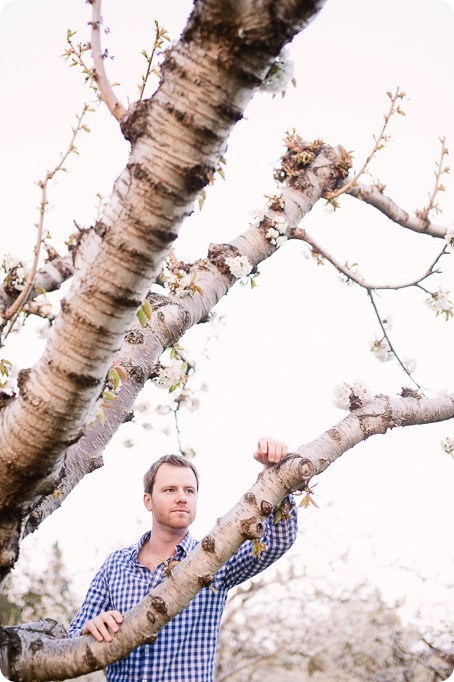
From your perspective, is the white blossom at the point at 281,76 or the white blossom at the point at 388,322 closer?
the white blossom at the point at 281,76

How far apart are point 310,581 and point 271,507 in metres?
4.93

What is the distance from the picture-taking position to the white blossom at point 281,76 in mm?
1321

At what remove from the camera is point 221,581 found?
2.31 metres

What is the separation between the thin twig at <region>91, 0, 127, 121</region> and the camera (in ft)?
4.63

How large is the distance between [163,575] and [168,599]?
62 centimetres

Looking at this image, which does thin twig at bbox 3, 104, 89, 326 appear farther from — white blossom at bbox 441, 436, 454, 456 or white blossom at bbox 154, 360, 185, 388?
white blossom at bbox 441, 436, 454, 456

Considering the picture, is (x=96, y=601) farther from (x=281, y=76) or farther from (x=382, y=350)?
(x=382, y=350)

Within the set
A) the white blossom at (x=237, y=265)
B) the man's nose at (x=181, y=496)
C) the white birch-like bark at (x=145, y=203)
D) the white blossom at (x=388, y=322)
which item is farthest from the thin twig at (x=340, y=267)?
the white birch-like bark at (x=145, y=203)

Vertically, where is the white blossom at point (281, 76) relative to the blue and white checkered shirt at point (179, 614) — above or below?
above

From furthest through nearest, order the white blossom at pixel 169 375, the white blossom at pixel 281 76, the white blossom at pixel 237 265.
A: the white blossom at pixel 237 265, the white blossom at pixel 169 375, the white blossom at pixel 281 76

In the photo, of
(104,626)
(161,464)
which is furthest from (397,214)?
(104,626)

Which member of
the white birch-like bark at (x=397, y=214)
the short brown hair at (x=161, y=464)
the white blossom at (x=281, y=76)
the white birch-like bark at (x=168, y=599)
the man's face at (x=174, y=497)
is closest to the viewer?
the white blossom at (x=281, y=76)

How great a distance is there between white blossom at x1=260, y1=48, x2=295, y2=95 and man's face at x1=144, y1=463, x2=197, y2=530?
1571 millimetres

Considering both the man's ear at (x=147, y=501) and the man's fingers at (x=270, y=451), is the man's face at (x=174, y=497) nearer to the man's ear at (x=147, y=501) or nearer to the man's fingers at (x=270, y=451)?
the man's ear at (x=147, y=501)
